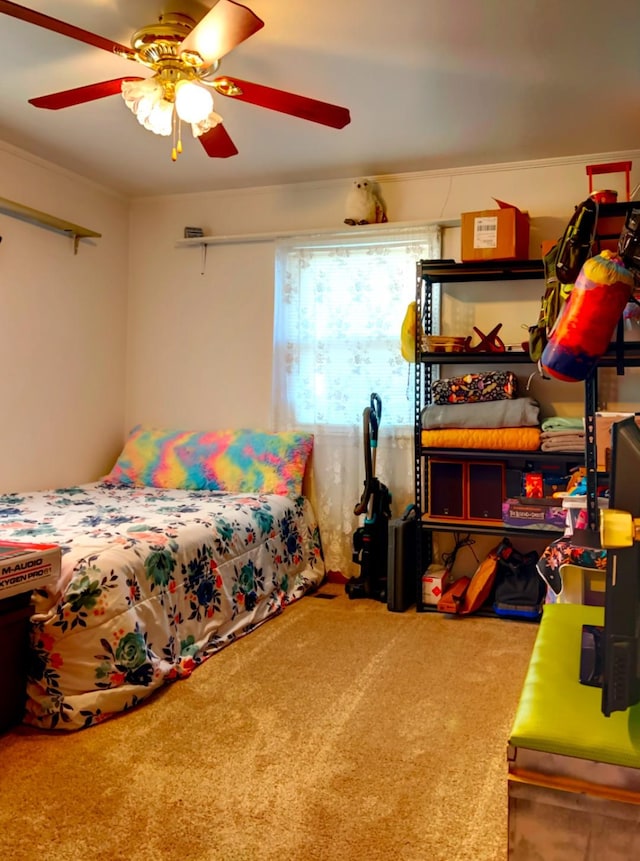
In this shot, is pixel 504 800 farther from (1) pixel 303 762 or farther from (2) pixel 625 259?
(2) pixel 625 259

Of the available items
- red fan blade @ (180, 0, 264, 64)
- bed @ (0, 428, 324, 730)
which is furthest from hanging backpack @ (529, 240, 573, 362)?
bed @ (0, 428, 324, 730)

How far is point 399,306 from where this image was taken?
12.5ft

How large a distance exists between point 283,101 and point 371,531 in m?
2.22

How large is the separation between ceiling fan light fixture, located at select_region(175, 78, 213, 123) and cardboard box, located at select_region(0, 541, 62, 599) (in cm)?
151

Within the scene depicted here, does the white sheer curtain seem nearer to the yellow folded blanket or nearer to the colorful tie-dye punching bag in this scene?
the yellow folded blanket

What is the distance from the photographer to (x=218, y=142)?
2652 mm

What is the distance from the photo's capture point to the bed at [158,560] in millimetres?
2186

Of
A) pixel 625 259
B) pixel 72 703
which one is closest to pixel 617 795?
pixel 625 259

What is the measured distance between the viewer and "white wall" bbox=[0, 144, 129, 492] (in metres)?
3.58

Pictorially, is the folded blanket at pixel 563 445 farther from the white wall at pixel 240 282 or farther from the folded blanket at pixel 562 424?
the white wall at pixel 240 282

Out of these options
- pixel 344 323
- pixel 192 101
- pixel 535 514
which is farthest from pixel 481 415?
pixel 192 101

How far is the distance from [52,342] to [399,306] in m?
2.03

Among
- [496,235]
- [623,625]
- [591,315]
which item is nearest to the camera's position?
[623,625]

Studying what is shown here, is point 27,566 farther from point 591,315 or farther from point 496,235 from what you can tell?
point 496,235
